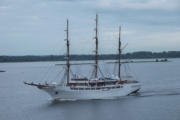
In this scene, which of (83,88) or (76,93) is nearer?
(83,88)

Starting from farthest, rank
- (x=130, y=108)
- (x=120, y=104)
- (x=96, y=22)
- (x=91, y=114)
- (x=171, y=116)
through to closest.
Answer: (x=96, y=22) < (x=120, y=104) < (x=130, y=108) < (x=91, y=114) < (x=171, y=116)

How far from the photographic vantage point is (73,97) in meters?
54.2

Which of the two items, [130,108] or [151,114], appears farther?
[130,108]

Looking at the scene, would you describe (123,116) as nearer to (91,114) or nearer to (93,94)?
(91,114)

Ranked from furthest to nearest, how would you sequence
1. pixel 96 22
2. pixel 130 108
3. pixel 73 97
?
pixel 96 22 < pixel 73 97 < pixel 130 108

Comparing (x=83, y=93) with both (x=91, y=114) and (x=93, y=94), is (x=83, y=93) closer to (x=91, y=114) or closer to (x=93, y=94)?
(x=93, y=94)

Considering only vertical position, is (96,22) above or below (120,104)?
above

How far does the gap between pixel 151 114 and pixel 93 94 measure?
1367cm

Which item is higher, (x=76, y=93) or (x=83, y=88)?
(x=83, y=88)

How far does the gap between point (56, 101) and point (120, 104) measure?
9415 mm

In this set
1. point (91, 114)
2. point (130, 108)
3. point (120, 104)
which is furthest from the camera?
point (120, 104)

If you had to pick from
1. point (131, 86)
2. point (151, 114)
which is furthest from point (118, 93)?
point (151, 114)

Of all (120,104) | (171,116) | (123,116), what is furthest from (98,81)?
(171,116)

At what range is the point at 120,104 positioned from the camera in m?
50.8
